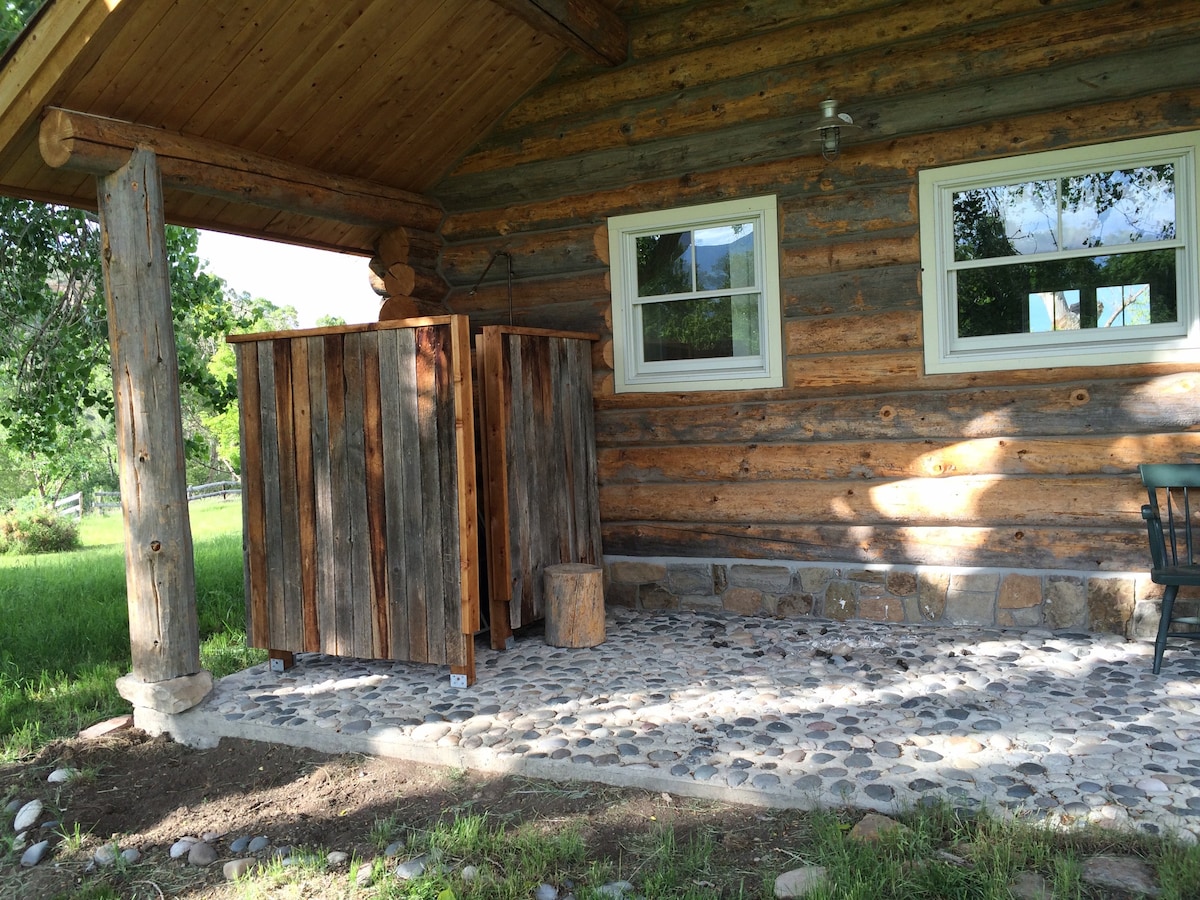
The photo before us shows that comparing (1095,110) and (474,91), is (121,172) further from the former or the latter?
(1095,110)

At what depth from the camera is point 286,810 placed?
11.9 feet

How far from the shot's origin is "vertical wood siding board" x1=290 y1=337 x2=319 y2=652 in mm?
5094

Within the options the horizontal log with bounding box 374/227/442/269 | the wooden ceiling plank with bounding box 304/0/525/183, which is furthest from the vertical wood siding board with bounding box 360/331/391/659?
the horizontal log with bounding box 374/227/442/269

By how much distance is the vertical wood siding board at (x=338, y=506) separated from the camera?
5004 mm

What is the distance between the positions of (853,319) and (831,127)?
3.83ft

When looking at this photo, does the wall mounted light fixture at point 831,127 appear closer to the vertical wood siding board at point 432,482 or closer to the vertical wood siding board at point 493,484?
the vertical wood siding board at point 493,484

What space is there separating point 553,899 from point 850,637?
3126 mm

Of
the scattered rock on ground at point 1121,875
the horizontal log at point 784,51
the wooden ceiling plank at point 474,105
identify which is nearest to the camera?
the scattered rock on ground at point 1121,875

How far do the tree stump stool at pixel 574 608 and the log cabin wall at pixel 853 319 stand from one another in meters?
0.97

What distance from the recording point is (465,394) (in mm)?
4738

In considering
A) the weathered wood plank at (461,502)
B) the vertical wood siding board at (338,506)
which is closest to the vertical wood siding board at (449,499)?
the weathered wood plank at (461,502)

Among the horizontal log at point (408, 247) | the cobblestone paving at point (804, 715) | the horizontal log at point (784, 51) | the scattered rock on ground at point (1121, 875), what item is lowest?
the scattered rock on ground at point (1121, 875)

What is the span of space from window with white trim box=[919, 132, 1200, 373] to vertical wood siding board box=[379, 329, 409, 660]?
3179 mm

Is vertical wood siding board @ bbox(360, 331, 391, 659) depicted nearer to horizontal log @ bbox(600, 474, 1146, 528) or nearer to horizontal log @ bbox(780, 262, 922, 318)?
horizontal log @ bbox(600, 474, 1146, 528)
